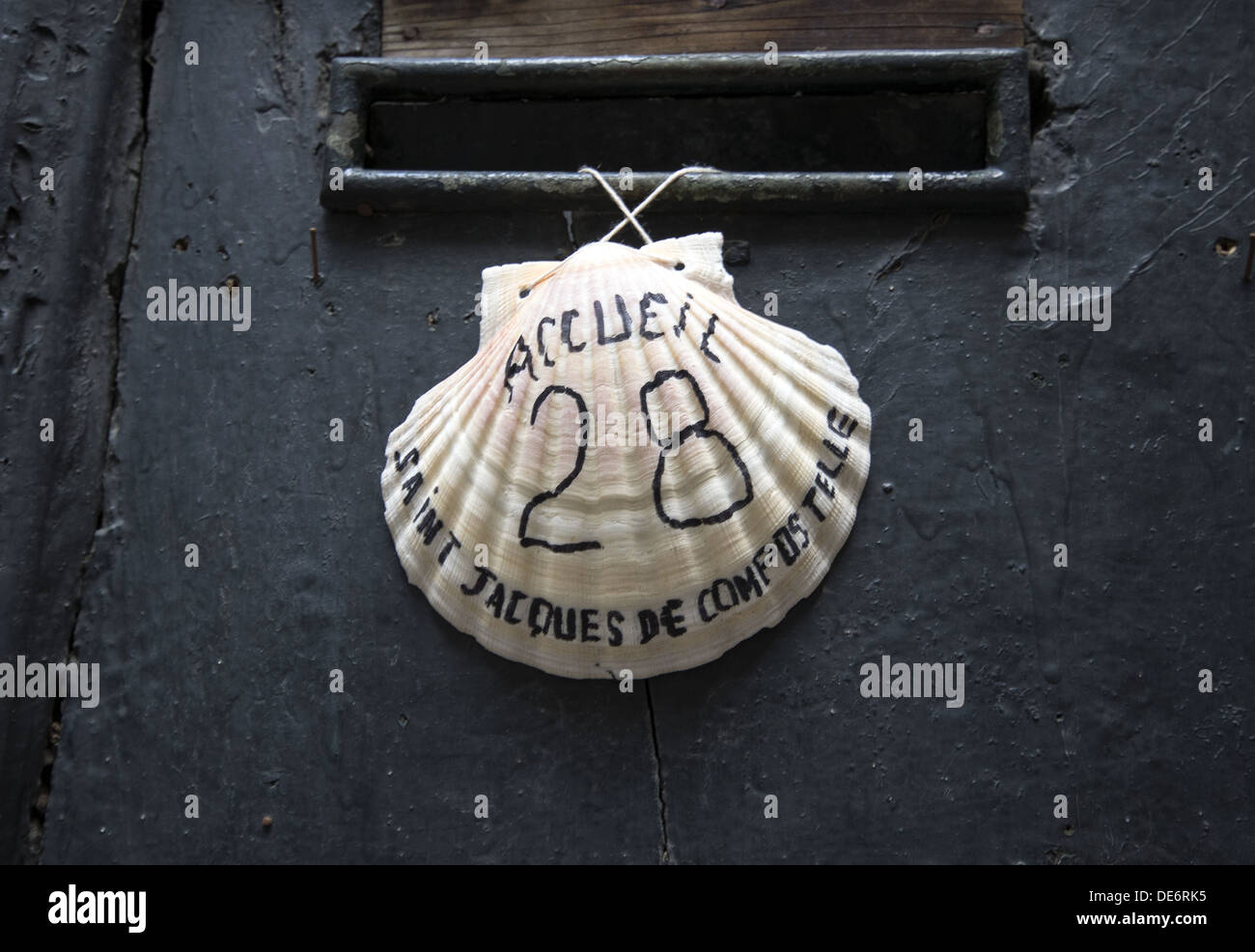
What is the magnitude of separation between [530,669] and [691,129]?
2.50 ft

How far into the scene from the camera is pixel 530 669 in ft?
4.70

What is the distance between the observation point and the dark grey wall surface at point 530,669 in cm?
140

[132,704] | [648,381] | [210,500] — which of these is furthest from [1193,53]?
[132,704]

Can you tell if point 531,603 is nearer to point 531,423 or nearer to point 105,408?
point 531,423

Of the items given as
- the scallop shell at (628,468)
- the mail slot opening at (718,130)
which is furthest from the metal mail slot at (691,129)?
the scallop shell at (628,468)

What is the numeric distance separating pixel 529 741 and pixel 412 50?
969mm

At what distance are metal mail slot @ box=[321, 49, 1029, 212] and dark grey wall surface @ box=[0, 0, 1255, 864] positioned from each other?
5 centimetres

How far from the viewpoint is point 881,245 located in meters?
1.50

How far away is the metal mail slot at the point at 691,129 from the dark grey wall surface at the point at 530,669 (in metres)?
0.05

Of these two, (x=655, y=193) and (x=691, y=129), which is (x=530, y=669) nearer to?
(x=655, y=193)

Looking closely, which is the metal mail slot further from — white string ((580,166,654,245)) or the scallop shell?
the scallop shell

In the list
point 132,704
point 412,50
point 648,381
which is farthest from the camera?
point 412,50

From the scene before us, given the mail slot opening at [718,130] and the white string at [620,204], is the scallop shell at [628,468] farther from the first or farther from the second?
the mail slot opening at [718,130]

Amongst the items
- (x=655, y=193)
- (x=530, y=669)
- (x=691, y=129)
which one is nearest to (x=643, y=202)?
(x=655, y=193)
